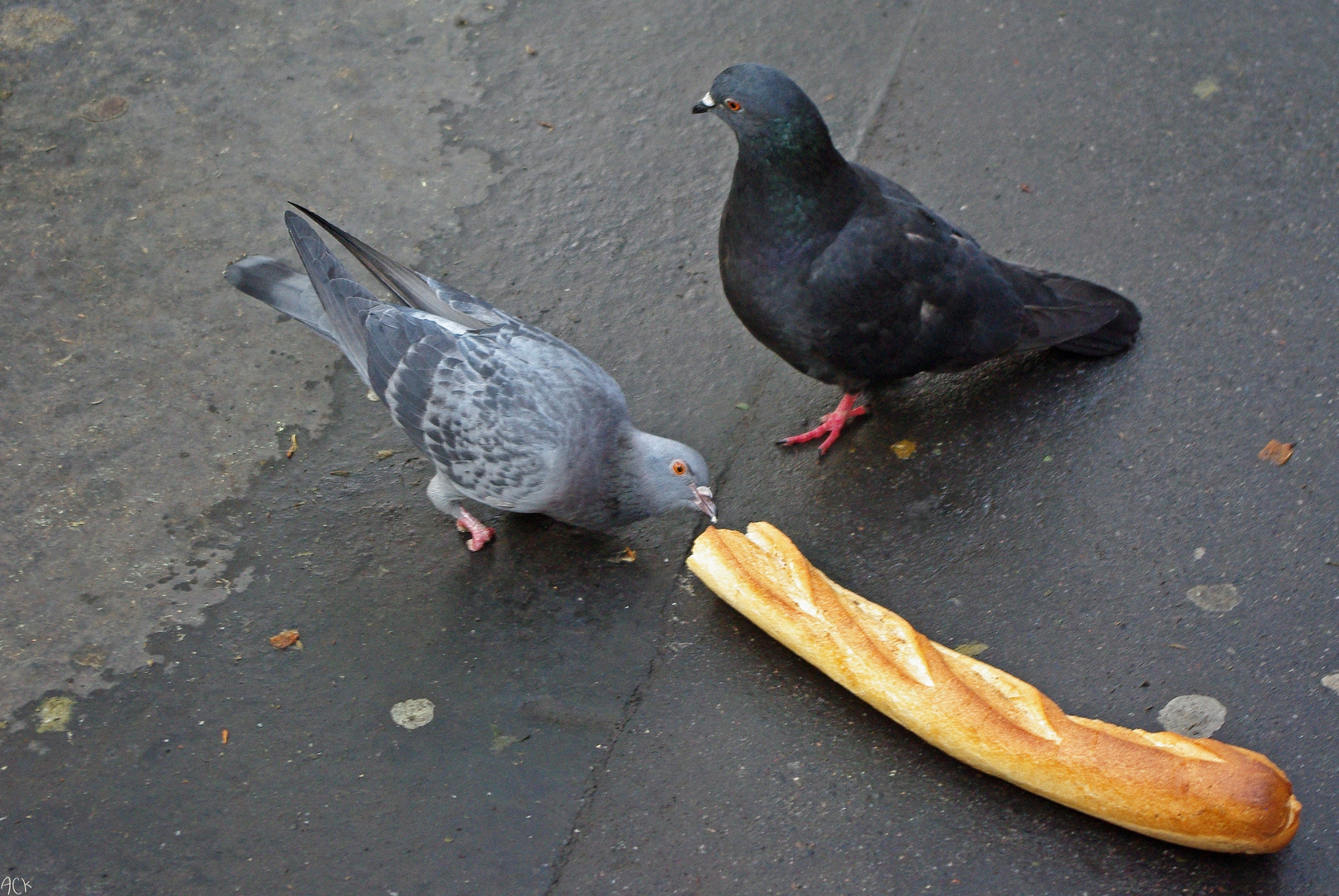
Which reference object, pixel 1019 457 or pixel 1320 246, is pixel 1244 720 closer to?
pixel 1019 457

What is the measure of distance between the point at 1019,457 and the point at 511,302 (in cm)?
193

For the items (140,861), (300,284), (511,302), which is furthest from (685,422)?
(140,861)

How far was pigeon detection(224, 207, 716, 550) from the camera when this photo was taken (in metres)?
3.19

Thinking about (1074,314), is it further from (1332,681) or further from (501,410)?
(501,410)

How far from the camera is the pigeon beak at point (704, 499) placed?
129 inches

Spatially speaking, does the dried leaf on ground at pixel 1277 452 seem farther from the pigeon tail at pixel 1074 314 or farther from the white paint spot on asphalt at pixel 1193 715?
the white paint spot on asphalt at pixel 1193 715

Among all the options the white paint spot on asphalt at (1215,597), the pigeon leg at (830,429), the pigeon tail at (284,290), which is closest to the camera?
the white paint spot on asphalt at (1215,597)

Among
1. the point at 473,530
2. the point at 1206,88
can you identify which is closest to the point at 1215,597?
the point at 473,530

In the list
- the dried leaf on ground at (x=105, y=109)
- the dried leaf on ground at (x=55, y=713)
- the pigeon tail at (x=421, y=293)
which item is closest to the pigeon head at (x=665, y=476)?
the pigeon tail at (x=421, y=293)

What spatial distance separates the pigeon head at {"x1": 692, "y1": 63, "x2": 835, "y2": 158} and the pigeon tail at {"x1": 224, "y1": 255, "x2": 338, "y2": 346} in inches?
56.5

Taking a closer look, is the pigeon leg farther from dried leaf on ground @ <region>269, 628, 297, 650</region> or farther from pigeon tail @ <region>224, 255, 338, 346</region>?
dried leaf on ground @ <region>269, 628, 297, 650</region>

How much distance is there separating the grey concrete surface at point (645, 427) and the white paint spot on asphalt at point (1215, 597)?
0.02 meters

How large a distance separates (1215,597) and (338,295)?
2757 millimetres

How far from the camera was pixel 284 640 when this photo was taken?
3.26m
